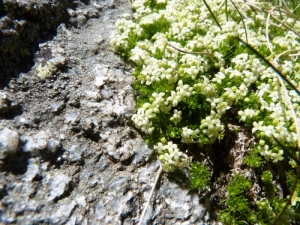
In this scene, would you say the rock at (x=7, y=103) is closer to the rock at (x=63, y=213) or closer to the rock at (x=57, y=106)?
the rock at (x=57, y=106)

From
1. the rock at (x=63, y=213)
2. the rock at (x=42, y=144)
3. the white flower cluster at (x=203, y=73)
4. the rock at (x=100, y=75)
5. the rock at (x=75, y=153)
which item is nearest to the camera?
the rock at (x=63, y=213)

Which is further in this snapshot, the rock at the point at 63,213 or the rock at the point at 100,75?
the rock at the point at 100,75

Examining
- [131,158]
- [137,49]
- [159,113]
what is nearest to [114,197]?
[131,158]

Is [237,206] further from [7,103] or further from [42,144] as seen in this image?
[7,103]

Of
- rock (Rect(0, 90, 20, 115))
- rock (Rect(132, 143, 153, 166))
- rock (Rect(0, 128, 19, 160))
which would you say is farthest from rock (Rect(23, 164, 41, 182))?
rock (Rect(132, 143, 153, 166))

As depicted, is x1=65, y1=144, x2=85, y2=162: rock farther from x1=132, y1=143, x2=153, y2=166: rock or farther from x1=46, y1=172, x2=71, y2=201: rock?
x1=132, y1=143, x2=153, y2=166: rock

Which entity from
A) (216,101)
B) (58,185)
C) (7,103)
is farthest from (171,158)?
(7,103)

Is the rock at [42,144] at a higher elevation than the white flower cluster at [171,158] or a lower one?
higher

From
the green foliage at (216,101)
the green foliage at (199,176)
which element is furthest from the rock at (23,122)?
the green foliage at (199,176)
